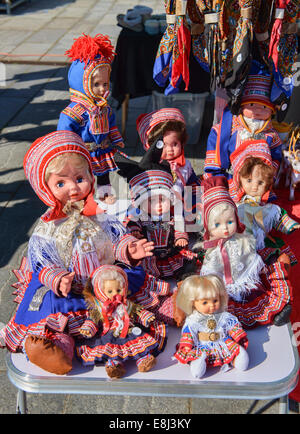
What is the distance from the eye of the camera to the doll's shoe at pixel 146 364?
76.1 inches

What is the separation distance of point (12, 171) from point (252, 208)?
2977 mm

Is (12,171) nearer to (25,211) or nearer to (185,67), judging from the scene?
(25,211)

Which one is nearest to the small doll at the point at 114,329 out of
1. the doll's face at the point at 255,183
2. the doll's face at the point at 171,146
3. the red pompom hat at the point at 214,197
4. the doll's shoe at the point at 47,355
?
the doll's shoe at the point at 47,355

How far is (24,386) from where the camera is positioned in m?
1.91

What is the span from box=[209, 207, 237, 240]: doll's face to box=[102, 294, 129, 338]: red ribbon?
2.00 ft

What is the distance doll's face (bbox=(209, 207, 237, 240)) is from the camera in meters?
2.23

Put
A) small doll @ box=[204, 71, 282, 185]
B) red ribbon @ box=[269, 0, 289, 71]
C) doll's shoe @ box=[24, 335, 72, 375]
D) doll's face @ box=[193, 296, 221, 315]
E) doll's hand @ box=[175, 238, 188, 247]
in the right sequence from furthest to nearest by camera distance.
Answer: small doll @ box=[204, 71, 282, 185]
red ribbon @ box=[269, 0, 289, 71]
doll's hand @ box=[175, 238, 188, 247]
doll's face @ box=[193, 296, 221, 315]
doll's shoe @ box=[24, 335, 72, 375]

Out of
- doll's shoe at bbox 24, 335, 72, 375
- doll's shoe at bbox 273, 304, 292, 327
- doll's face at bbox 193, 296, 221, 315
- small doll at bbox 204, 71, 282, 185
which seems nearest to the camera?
doll's shoe at bbox 24, 335, 72, 375

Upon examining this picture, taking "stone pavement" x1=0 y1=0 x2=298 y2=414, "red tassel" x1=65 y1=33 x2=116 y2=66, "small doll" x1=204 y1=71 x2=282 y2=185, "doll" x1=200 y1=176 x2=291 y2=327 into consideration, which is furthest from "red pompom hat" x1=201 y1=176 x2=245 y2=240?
"red tassel" x1=65 y1=33 x2=116 y2=66

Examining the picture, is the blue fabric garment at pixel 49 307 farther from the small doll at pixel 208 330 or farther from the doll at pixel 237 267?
the doll at pixel 237 267

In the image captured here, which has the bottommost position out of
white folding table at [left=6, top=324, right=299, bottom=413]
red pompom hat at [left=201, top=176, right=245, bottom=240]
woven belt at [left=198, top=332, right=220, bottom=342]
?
white folding table at [left=6, top=324, right=299, bottom=413]

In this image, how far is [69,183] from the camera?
6.99 feet

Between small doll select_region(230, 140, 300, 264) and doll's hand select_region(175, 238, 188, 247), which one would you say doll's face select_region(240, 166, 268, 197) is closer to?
small doll select_region(230, 140, 300, 264)

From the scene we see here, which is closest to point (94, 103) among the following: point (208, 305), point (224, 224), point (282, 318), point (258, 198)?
point (258, 198)
